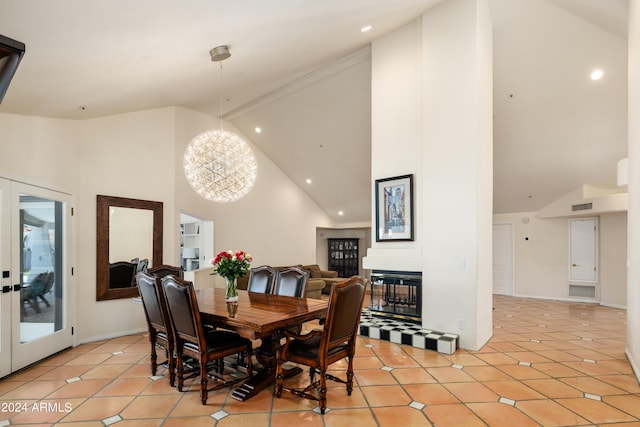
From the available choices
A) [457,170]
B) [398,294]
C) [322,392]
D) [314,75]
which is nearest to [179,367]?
[322,392]

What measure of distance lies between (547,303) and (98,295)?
819cm

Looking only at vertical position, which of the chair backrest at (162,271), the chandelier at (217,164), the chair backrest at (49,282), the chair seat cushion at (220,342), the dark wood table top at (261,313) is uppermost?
the chandelier at (217,164)

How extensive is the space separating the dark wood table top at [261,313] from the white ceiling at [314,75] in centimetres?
224

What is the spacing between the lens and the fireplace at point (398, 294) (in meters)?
4.47

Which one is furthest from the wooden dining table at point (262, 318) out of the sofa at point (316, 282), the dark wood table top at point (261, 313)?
the sofa at point (316, 282)

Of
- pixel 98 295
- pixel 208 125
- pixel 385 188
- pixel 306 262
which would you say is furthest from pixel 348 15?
pixel 306 262

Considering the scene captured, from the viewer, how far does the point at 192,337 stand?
271 cm

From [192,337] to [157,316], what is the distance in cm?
63

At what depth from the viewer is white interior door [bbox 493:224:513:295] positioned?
27.0 ft

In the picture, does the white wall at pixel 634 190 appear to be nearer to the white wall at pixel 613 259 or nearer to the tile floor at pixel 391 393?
the tile floor at pixel 391 393

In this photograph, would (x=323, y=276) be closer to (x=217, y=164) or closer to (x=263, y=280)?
(x=263, y=280)

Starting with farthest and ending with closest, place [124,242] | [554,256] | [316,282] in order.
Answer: [316,282] → [554,256] → [124,242]

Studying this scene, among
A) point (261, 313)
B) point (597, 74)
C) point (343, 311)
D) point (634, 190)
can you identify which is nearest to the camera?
point (343, 311)

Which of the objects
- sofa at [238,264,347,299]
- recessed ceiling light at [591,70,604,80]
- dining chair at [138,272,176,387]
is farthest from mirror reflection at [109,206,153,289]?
recessed ceiling light at [591,70,604,80]
